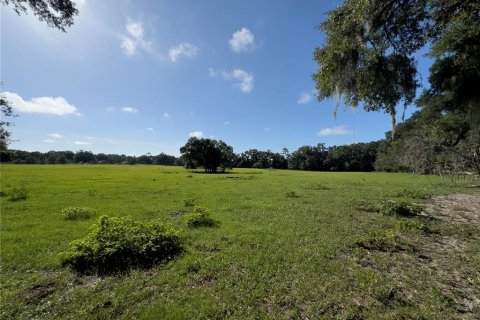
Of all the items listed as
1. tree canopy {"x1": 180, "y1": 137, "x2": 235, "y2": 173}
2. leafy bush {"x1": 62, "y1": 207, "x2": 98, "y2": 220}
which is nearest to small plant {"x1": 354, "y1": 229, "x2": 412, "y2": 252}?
leafy bush {"x1": 62, "y1": 207, "x2": 98, "y2": 220}

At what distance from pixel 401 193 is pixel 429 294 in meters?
19.4

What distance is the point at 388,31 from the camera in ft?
18.0

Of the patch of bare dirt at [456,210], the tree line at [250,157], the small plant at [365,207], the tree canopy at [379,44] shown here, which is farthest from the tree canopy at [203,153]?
the tree canopy at [379,44]

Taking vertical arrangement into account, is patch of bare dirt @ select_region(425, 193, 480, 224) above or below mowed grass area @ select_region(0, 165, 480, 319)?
above

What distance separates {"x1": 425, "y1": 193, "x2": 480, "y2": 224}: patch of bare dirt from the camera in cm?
1273

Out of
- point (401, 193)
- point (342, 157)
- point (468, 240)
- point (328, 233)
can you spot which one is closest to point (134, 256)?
point (328, 233)

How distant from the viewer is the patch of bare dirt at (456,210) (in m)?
12.7

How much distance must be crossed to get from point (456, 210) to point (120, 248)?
18.4 metres

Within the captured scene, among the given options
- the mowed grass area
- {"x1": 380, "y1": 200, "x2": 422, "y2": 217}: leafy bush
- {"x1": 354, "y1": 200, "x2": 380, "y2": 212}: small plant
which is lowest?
the mowed grass area

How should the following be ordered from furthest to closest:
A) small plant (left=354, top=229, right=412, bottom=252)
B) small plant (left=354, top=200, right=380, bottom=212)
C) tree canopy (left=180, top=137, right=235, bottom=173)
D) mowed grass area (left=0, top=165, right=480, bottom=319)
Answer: tree canopy (left=180, top=137, right=235, bottom=173)
small plant (left=354, top=200, right=380, bottom=212)
small plant (left=354, top=229, right=412, bottom=252)
mowed grass area (left=0, top=165, right=480, bottom=319)

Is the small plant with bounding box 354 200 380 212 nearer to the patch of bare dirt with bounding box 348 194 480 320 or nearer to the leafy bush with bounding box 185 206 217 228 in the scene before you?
the patch of bare dirt with bounding box 348 194 480 320

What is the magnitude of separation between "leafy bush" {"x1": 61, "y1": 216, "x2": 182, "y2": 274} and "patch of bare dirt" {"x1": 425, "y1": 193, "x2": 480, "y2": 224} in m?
13.5

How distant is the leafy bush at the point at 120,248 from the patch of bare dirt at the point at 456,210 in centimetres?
1353

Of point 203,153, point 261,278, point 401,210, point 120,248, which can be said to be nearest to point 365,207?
point 401,210
